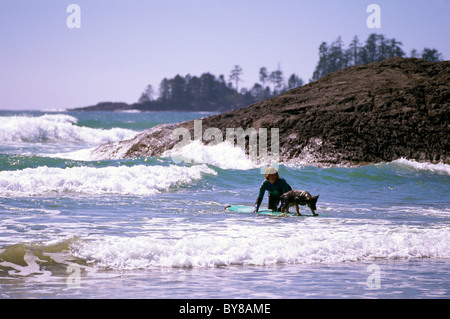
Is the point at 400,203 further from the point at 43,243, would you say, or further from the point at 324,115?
the point at 43,243

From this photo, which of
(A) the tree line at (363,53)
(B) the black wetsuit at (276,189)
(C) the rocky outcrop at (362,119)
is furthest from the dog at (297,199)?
(A) the tree line at (363,53)

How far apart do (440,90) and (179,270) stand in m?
14.3

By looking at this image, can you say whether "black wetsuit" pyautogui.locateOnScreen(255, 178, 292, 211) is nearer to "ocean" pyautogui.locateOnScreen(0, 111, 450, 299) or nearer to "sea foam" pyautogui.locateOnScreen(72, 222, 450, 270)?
"ocean" pyautogui.locateOnScreen(0, 111, 450, 299)

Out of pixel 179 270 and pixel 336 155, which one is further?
pixel 336 155

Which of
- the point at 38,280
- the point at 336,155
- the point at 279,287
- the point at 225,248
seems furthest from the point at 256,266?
the point at 336,155

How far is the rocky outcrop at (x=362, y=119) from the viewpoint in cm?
1847

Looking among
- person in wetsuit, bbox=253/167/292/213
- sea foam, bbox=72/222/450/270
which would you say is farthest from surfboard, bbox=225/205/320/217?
sea foam, bbox=72/222/450/270

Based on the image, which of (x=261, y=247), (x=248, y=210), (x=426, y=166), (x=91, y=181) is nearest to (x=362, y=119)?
(x=426, y=166)

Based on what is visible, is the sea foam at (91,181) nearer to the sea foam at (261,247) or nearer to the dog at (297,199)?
the dog at (297,199)

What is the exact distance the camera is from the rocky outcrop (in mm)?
18469

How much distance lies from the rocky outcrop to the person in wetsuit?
21.5ft

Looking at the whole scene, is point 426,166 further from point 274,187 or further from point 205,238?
point 205,238

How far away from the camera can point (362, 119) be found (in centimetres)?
1903

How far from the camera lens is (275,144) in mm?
18953
